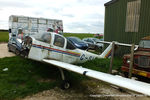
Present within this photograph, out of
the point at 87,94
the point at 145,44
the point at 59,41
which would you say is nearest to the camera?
the point at 87,94

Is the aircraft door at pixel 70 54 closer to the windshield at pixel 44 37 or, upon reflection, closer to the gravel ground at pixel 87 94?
the windshield at pixel 44 37

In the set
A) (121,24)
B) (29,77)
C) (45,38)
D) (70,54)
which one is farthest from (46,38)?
(121,24)

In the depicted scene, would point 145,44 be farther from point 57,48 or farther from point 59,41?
point 57,48

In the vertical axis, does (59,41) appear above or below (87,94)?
above

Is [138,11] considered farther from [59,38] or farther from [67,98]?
[67,98]

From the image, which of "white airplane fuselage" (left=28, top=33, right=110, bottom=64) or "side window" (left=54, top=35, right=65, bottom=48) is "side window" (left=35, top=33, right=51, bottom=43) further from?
"side window" (left=54, top=35, right=65, bottom=48)

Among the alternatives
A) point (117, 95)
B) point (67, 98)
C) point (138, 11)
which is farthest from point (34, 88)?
point (138, 11)

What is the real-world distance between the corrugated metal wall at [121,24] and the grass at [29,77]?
3730 mm

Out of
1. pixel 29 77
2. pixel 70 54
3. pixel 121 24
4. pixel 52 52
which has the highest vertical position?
pixel 121 24

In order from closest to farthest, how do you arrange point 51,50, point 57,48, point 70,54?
point 51,50 < point 57,48 < point 70,54

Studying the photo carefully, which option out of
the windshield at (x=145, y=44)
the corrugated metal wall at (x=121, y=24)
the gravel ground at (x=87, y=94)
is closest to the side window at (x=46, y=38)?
the gravel ground at (x=87, y=94)

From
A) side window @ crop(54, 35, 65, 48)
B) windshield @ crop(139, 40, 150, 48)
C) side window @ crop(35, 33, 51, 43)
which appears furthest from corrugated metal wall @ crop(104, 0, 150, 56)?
side window @ crop(35, 33, 51, 43)

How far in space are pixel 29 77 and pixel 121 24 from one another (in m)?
9.09

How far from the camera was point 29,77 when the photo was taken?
5.50 metres
